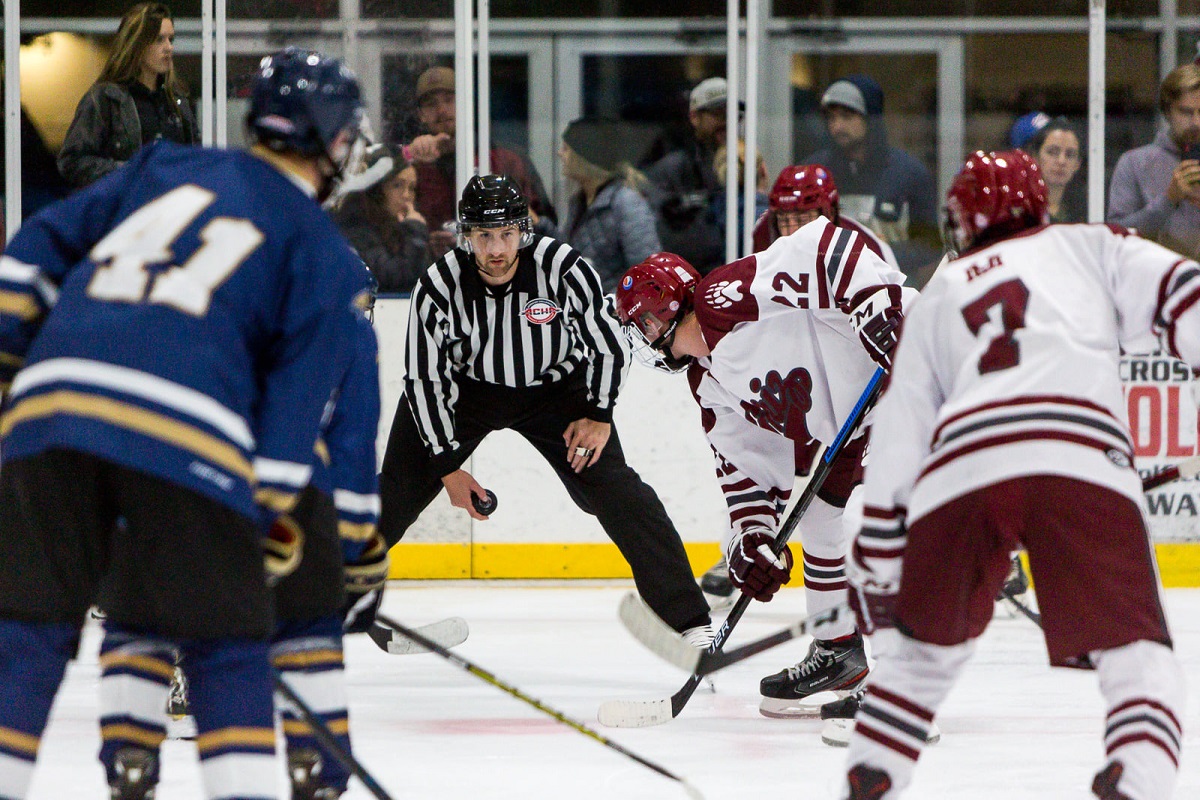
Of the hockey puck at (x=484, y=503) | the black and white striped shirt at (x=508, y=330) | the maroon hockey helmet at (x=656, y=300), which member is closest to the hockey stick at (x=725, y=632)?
the maroon hockey helmet at (x=656, y=300)

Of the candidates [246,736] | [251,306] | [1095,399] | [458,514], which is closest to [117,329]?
[251,306]

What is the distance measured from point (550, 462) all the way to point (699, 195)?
75.7 inches

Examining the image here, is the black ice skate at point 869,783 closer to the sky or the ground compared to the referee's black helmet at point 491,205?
closer to the ground

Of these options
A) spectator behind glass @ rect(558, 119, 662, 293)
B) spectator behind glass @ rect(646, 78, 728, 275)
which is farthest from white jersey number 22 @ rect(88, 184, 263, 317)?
spectator behind glass @ rect(646, 78, 728, 275)

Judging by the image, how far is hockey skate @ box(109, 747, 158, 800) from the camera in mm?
2107

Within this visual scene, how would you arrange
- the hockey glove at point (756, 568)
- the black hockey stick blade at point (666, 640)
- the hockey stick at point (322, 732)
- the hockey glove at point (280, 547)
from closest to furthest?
the hockey glove at point (280, 547) → the hockey stick at point (322, 732) → the black hockey stick blade at point (666, 640) → the hockey glove at point (756, 568)

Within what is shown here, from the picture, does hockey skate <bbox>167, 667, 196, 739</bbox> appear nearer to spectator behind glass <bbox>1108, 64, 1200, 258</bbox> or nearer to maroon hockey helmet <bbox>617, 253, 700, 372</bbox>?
maroon hockey helmet <bbox>617, 253, 700, 372</bbox>

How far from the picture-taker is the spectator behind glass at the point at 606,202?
541 centimetres

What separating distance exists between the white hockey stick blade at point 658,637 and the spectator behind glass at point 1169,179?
3.35 m

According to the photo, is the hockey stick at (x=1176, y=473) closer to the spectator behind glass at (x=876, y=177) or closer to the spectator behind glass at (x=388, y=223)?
the spectator behind glass at (x=876, y=177)

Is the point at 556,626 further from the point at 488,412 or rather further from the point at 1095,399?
the point at 1095,399

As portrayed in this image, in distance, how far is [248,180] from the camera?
184 centimetres

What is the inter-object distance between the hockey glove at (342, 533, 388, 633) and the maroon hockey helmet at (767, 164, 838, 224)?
65.1 inches

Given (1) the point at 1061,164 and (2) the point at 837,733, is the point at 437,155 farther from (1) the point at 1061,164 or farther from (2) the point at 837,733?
(2) the point at 837,733
